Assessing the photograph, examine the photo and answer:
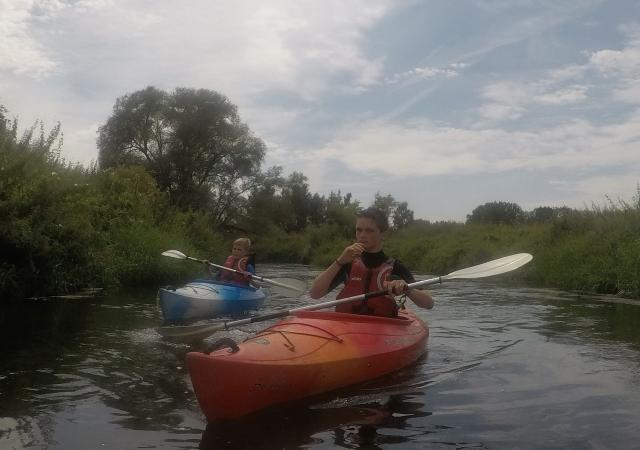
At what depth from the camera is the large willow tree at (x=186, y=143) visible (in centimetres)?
2795

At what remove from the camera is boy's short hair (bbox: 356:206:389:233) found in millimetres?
4582

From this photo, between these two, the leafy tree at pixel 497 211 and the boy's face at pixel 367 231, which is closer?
the boy's face at pixel 367 231

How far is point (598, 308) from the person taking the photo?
835cm

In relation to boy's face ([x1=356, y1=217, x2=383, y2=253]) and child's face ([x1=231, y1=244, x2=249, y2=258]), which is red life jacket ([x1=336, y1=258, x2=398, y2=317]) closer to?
boy's face ([x1=356, y1=217, x2=383, y2=253])

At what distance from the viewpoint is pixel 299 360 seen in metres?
3.47

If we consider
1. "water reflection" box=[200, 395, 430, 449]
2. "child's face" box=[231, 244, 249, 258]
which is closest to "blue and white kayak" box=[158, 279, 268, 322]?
"child's face" box=[231, 244, 249, 258]

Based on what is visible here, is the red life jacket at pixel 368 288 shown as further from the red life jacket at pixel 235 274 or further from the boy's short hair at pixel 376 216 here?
the red life jacket at pixel 235 274

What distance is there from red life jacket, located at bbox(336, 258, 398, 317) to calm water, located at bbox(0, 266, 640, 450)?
20.7 inches

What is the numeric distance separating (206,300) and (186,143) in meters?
22.0

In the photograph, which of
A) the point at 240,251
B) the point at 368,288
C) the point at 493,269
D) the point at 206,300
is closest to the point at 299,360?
the point at 368,288

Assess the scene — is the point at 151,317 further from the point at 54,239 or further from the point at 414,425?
the point at 414,425

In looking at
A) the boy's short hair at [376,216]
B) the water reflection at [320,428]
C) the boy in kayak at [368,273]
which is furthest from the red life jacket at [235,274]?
the water reflection at [320,428]

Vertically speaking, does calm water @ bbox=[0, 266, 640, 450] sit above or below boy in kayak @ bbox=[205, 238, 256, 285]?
below

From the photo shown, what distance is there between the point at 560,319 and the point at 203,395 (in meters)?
5.45
